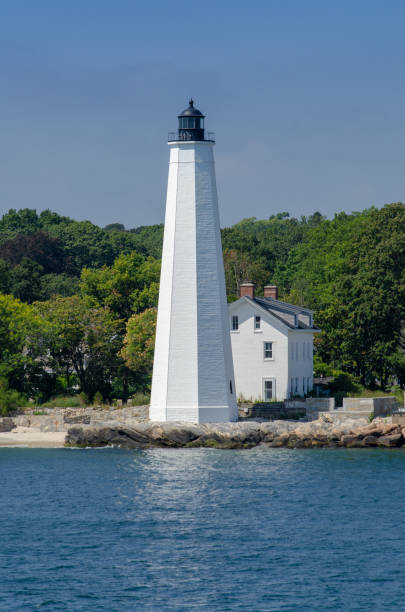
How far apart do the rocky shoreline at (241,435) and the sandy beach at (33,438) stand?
109cm

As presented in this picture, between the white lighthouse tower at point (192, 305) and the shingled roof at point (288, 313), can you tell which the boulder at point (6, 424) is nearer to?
the white lighthouse tower at point (192, 305)

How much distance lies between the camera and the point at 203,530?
3200 centimetres

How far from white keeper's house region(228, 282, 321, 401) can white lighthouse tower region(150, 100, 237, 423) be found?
886 centimetres

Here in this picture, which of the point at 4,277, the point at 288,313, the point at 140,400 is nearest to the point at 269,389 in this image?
the point at 288,313

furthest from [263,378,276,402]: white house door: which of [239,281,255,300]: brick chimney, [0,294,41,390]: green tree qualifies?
[0,294,41,390]: green tree

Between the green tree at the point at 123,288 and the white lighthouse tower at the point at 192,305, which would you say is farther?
the green tree at the point at 123,288

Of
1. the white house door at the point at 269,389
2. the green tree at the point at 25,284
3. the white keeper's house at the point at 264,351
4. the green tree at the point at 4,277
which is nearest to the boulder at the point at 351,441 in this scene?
the white keeper's house at the point at 264,351

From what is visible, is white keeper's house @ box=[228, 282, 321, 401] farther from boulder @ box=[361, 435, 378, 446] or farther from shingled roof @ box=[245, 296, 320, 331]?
boulder @ box=[361, 435, 378, 446]

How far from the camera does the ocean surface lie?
25328mm

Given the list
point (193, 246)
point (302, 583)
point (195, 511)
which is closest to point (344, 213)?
point (193, 246)

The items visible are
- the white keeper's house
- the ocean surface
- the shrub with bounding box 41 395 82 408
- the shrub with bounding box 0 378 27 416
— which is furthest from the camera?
the white keeper's house

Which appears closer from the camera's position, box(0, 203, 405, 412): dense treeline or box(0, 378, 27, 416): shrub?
box(0, 378, 27, 416): shrub

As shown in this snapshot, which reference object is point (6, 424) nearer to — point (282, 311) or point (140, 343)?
point (140, 343)

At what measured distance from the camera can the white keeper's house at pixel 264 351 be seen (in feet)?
188
